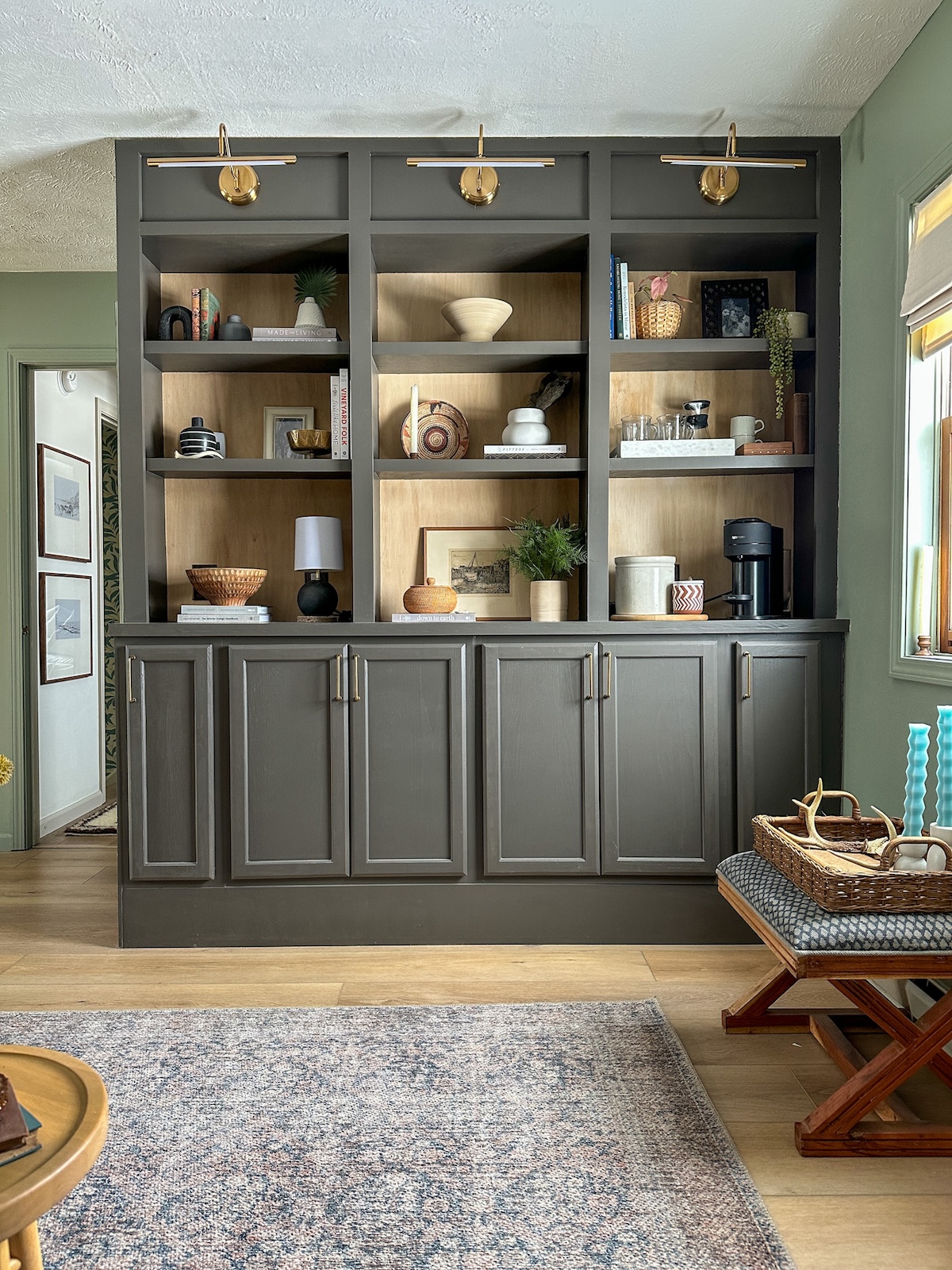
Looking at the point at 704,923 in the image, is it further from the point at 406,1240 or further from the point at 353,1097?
the point at 406,1240

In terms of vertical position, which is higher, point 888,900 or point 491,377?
point 491,377

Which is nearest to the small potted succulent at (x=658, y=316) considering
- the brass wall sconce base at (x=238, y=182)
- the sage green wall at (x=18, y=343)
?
the brass wall sconce base at (x=238, y=182)

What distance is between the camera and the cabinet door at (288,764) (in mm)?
3029

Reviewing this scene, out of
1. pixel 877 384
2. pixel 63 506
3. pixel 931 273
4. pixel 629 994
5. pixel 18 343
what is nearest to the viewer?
pixel 931 273

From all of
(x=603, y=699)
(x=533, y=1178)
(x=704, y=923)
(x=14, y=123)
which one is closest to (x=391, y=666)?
(x=603, y=699)

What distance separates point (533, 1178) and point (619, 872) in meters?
1.39

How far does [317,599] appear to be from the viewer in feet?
10.5

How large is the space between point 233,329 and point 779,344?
1834 mm

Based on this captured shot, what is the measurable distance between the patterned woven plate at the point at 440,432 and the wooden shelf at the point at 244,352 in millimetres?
351

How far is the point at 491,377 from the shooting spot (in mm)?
3436

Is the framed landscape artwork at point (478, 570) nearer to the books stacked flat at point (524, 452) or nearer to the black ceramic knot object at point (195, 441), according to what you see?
the books stacked flat at point (524, 452)

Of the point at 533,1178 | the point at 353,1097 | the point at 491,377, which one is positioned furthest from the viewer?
the point at 491,377

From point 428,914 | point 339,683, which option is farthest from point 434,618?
point 428,914

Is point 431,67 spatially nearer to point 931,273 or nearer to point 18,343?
point 931,273
